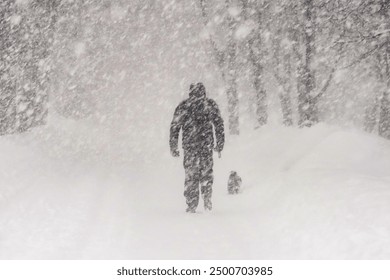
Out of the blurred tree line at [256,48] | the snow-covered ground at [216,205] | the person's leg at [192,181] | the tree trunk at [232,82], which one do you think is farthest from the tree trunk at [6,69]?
the person's leg at [192,181]

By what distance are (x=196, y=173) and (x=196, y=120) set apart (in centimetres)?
94

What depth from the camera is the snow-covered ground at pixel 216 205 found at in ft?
19.0

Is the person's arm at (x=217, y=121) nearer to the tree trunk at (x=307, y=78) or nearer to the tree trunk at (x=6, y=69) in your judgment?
the tree trunk at (x=307, y=78)

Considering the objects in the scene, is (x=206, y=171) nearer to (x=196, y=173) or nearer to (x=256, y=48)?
(x=196, y=173)

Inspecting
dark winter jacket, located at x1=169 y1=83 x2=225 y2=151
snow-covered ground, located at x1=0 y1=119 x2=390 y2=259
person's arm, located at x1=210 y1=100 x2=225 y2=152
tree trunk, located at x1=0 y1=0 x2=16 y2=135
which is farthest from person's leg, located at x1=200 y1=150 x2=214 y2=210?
tree trunk, located at x1=0 y1=0 x2=16 y2=135

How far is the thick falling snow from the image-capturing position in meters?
6.27

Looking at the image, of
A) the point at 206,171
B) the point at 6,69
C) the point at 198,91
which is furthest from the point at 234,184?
the point at 6,69

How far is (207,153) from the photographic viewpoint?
861cm

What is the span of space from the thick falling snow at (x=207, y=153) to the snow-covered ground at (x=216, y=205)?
4 cm

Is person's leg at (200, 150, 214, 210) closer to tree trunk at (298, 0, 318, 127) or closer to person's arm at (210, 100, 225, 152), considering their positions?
person's arm at (210, 100, 225, 152)

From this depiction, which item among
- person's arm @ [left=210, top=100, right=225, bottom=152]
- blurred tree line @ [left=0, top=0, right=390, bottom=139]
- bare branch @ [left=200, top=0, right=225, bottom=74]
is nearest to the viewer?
person's arm @ [left=210, top=100, right=225, bottom=152]

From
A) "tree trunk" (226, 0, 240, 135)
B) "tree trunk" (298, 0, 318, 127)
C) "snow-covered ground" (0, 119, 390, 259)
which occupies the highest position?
"tree trunk" (226, 0, 240, 135)

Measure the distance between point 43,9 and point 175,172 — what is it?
24.3 ft
